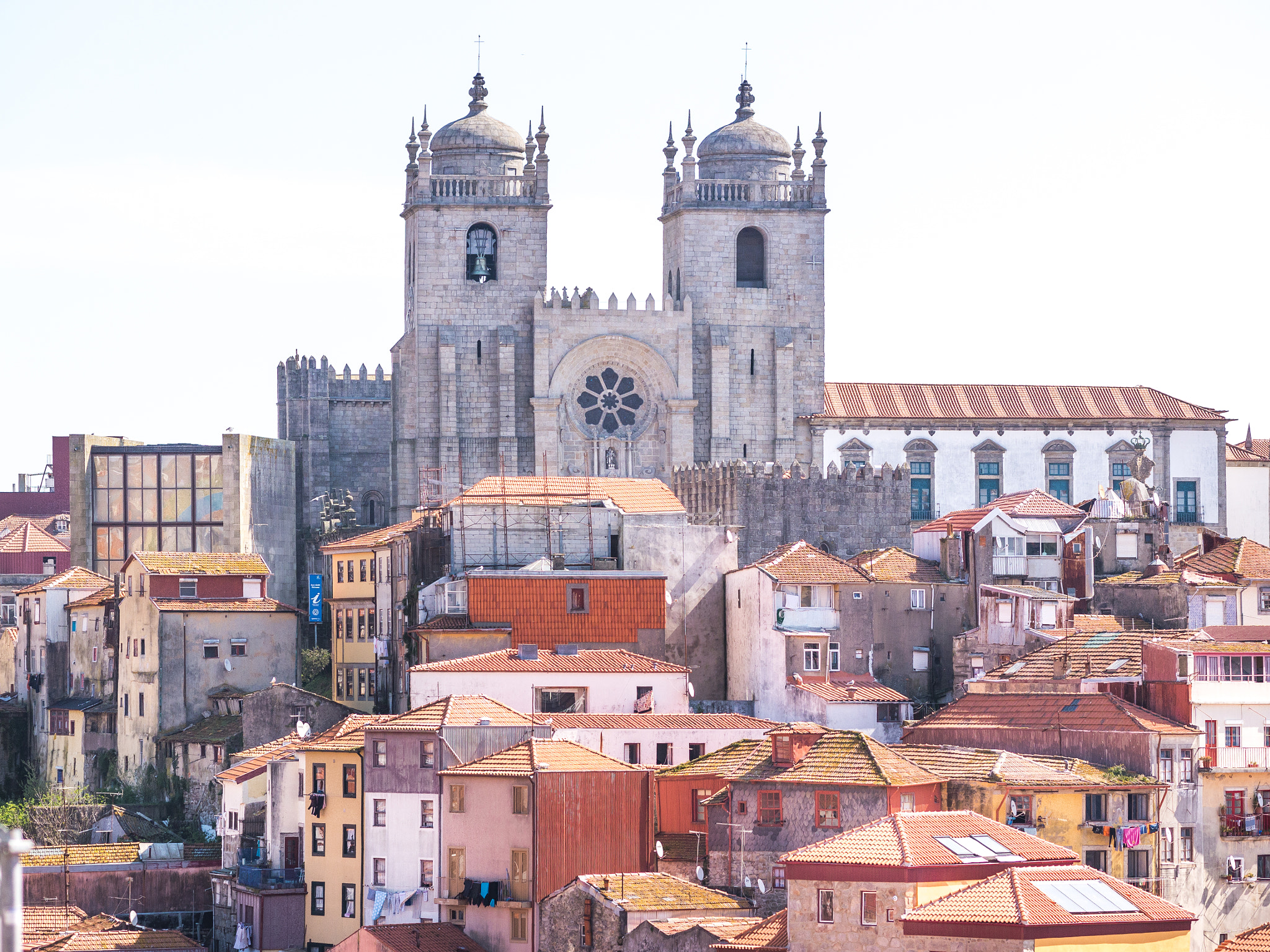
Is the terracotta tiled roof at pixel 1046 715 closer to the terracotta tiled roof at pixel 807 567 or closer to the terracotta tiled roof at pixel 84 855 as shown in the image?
the terracotta tiled roof at pixel 807 567

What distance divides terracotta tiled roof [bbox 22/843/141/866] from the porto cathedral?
2717cm

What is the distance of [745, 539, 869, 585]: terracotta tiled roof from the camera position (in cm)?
7175

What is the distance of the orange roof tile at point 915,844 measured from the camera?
50.0 meters

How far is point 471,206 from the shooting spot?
97.2m

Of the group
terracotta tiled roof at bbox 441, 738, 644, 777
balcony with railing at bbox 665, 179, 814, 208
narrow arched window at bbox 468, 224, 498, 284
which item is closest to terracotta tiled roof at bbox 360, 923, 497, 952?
terracotta tiled roof at bbox 441, 738, 644, 777

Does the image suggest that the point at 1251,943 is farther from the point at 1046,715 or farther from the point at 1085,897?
the point at 1046,715

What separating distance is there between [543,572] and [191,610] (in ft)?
38.6

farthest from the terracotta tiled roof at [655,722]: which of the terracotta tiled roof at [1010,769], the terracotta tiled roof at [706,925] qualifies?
the terracotta tiled roof at [706,925]

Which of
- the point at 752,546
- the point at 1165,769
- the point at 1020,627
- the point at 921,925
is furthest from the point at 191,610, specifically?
the point at 921,925

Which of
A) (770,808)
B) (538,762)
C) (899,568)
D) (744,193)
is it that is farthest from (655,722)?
(744,193)

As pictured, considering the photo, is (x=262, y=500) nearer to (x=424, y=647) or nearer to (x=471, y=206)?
(x=471, y=206)

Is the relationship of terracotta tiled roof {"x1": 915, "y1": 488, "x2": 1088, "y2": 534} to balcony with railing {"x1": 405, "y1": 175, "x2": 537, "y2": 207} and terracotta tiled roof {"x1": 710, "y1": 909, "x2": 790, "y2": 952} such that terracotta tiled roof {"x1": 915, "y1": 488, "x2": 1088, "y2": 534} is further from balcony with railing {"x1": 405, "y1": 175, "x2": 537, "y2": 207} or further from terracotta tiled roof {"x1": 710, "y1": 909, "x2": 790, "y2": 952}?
terracotta tiled roof {"x1": 710, "y1": 909, "x2": 790, "y2": 952}

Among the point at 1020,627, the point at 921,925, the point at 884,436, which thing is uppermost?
the point at 884,436

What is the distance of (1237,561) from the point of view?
7806 centimetres
